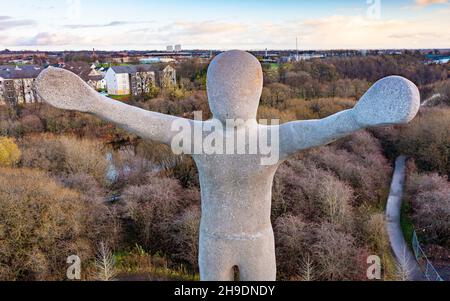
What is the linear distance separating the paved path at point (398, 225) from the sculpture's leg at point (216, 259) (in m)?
11.8

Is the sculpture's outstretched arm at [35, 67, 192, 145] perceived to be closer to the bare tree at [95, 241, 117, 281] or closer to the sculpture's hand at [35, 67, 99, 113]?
the sculpture's hand at [35, 67, 99, 113]

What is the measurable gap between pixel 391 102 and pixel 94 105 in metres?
1.98

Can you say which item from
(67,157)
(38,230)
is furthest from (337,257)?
(67,157)

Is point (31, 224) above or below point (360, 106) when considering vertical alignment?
below

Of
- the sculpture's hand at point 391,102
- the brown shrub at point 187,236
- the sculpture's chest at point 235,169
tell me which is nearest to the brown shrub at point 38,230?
the brown shrub at point 187,236

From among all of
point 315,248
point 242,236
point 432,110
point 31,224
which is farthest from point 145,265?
point 432,110

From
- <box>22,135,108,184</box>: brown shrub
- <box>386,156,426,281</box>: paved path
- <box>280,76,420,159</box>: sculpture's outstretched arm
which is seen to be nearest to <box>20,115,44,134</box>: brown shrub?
<box>22,135,108,184</box>: brown shrub

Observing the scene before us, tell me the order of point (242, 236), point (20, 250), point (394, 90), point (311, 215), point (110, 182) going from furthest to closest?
point (110, 182)
point (311, 215)
point (20, 250)
point (242, 236)
point (394, 90)

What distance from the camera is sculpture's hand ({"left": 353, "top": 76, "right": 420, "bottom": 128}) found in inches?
102

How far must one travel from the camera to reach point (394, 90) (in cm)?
261

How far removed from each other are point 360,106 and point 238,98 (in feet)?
3.11

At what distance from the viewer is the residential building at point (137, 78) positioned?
128 feet

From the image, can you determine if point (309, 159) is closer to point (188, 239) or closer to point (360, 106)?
point (188, 239)

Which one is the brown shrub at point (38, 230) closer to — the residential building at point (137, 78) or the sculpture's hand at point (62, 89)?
the sculpture's hand at point (62, 89)
